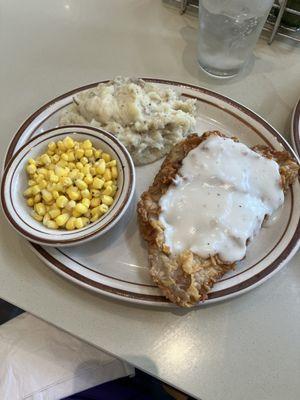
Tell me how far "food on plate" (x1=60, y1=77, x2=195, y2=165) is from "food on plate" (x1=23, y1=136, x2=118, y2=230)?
0.48ft

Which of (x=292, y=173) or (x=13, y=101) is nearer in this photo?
(x=292, y=173)

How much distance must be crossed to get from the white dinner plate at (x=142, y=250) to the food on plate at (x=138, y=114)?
0.08 meters

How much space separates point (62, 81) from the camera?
6.13 feet

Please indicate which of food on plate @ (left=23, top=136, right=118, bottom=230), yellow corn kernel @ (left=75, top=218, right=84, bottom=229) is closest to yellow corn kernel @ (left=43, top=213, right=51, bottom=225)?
food on plate @ (left=23, top=136, right=118, bottom=230)

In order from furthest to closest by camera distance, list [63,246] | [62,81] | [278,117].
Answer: [62,81], [278,117], [63,246]

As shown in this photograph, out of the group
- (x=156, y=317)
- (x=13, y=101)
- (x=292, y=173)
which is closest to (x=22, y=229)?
(x=156, y=317)

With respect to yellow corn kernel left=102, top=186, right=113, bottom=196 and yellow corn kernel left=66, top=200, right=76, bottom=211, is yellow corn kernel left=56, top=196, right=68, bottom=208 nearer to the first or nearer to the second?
yellow corn kernel left=66, top=200, right=76, bottom=211

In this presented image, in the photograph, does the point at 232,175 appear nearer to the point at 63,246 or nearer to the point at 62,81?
the point at 63,246

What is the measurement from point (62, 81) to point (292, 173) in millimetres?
1148

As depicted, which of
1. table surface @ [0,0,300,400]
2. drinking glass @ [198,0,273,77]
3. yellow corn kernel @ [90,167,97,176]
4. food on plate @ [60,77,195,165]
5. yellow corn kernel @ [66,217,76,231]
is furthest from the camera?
drinking glass @ [198,0,273,77]

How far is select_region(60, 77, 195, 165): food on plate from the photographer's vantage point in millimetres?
1484

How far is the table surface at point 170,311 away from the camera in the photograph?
3.81 ft

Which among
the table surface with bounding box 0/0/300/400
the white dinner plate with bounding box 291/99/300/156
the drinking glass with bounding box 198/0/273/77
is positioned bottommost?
the table surface with bounding box 0/0/300/400

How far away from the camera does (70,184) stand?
135 cm
